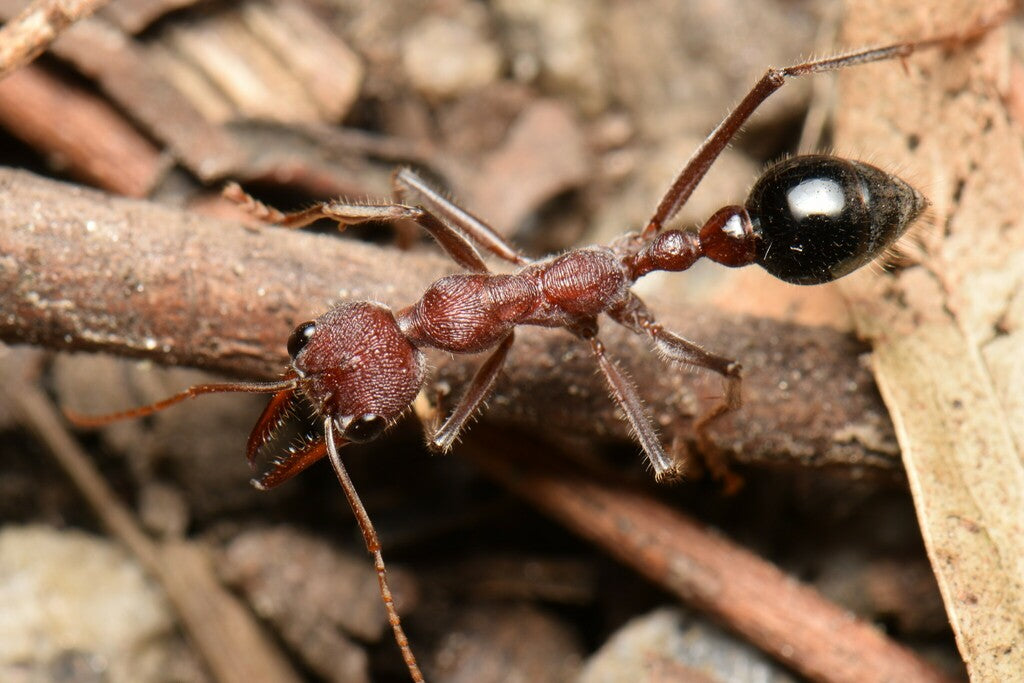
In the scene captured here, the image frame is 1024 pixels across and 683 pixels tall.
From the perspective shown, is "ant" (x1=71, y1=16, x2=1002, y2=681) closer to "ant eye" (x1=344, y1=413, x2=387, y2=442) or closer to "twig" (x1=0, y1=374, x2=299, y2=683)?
"ant eye" (x1=344, y1=413, x2=387, y2=442)

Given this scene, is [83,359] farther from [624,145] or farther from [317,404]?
[624,145]

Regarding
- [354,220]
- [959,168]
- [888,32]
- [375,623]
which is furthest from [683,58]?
[375,623]

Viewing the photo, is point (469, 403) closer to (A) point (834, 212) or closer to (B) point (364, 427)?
(B) point (364, 427)

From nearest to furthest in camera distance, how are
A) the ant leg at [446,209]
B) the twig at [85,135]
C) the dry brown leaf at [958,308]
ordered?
the dry brown leaf at [958,308], the ant leg at [446,209], the twig at [85,135]

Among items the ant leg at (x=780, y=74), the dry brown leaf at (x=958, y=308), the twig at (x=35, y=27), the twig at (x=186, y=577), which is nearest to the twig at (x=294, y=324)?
the dry brown leaf at (x=958, y=308)

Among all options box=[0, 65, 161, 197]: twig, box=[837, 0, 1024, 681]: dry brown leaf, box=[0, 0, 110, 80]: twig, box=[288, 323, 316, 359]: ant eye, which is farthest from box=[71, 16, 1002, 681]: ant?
box=[0, 0, 110, 80]: twig

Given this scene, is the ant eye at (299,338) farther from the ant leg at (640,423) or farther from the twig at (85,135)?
the twig at (85,135)
